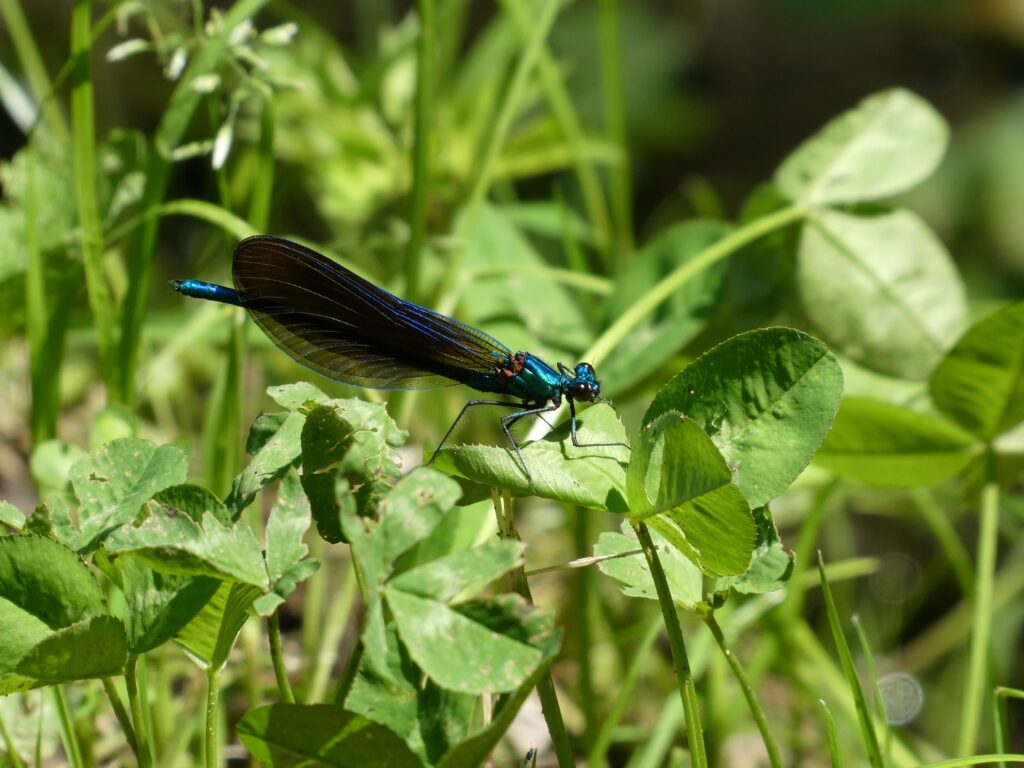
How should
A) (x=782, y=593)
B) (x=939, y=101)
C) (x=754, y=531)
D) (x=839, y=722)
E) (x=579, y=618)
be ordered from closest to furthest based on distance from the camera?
(x=754, y=531), (x=579, y=618), (x=782, y=593), (x=839, y=722), (x=939, y=101)

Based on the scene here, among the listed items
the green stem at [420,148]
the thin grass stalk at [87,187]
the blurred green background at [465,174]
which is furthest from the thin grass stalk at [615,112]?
the thin grass stalk at [87,187]

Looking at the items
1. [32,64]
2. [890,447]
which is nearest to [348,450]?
[890,447]

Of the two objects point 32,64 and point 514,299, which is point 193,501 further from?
point 32,64

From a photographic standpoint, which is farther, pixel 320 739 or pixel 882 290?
pixel 882 290

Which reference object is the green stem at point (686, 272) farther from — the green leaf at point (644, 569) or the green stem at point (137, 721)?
the green stem at point (137, 721)

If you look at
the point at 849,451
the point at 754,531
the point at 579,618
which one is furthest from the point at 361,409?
the point at 849,451

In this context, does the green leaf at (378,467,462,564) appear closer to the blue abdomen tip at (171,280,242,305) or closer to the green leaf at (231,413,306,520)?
the green leaf at (231,413,306,520)

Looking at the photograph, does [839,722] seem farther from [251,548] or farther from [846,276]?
[251,548]
